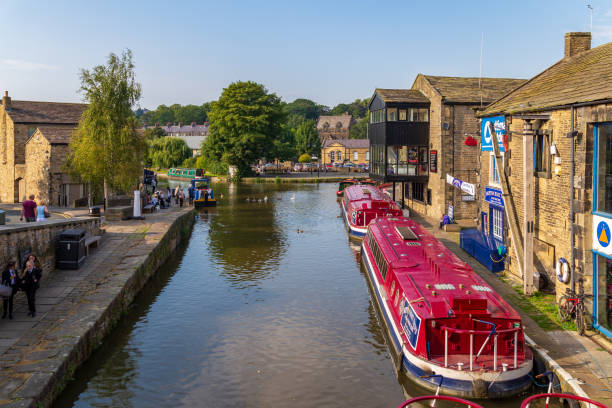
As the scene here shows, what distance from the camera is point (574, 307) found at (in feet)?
46.4

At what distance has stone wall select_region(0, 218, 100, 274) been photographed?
15.3 metres

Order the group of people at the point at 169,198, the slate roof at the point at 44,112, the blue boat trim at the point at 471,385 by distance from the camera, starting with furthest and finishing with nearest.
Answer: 1. the slate roof at the point at 44,112
2. the group of people at the point at 169,198
3. the blue boat trim at the point at 471,385

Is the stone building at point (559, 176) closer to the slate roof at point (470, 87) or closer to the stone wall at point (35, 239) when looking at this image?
the slate roof at point (470, 87)

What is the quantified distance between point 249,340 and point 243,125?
63.1 metres

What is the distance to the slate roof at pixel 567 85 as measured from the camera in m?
14.9

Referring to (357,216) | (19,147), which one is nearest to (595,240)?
(357,216)

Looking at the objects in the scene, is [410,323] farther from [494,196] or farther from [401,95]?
[401,95]

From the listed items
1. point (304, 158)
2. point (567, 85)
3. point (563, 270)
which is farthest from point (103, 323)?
point (304, 158)

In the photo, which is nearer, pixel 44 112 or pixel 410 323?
pixel 410 323

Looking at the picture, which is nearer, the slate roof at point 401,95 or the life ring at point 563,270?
the life ring at point 563,270

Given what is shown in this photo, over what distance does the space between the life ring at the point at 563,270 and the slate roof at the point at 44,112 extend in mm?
35878

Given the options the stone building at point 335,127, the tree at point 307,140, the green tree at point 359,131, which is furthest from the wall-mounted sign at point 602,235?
the stone building at point 335,127

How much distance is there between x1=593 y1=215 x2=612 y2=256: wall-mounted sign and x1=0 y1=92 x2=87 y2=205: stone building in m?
30.5

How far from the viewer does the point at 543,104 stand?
16797mm
